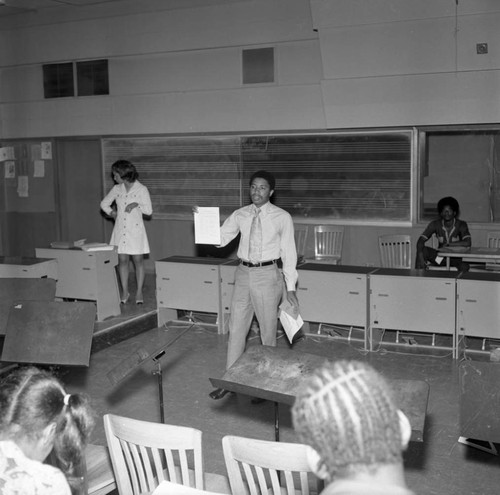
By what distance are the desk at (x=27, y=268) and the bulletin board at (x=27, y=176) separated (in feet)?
11.4

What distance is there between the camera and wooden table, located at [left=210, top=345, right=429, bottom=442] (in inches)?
133

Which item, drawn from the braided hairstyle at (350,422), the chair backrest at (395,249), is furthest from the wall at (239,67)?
the braided hairstyle at (350,422)

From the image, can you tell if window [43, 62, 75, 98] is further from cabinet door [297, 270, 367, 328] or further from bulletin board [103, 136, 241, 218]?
cabinet door [297, 270, 367, 328]

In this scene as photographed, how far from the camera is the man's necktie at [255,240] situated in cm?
531

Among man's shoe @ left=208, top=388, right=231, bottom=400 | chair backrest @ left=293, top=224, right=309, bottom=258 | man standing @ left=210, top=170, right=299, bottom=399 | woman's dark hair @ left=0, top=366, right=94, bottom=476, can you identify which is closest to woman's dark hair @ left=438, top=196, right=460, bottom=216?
chair backrest @ left=293, top=224, right=309, bottom=258

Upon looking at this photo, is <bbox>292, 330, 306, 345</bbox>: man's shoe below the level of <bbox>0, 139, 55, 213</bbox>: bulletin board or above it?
below

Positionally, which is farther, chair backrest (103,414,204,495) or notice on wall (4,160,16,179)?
notice on wall (4,160,16,179)

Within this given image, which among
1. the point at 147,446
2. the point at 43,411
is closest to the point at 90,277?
the point at 147,446

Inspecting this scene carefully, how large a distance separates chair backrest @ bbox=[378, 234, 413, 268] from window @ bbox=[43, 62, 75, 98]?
5.08m

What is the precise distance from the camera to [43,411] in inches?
88.6

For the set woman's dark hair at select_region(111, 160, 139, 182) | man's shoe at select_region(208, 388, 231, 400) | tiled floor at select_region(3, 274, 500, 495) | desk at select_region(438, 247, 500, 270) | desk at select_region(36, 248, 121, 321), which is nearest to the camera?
tiled floor at select_region(3, 274, 500, 495)

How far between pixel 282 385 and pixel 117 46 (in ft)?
24.4

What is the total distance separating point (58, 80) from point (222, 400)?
656 cm

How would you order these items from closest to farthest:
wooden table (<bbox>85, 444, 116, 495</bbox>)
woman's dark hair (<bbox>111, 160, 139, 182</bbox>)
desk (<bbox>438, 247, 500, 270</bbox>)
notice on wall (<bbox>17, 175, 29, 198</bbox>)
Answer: wooden table (<bbox>85, 444, 116, 495</bbox>), desk (<bbox>438, 247, 500, 270</bbox>), woman's dark hair (<bbox>111, 160, 139, 182</bbox>), notice on wall (<bbox>17, 175, 29, 198</bbox>)
